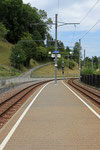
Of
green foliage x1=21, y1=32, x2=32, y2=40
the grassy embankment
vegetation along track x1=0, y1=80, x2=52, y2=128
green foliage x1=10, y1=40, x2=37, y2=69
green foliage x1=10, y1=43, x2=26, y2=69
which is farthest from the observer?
green foliage x1=21, y1=32, x2=32, y2=40

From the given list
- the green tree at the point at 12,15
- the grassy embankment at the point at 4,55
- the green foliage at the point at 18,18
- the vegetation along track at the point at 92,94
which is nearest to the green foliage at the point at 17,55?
→ the grassy embankment at the point at 4,55

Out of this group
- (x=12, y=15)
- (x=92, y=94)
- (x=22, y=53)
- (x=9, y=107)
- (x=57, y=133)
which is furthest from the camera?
(x=12, y=15)

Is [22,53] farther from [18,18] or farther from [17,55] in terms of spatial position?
[18,18]

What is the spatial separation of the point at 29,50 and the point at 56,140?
94578mm

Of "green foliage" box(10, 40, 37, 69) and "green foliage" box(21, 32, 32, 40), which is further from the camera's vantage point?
"green foliage" box(21, 32, 32, 40)

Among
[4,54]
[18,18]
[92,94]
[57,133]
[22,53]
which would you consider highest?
[18,18]

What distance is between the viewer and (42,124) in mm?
9219

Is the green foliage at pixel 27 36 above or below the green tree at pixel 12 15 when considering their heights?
below

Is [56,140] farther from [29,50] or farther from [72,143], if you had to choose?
[29,50]

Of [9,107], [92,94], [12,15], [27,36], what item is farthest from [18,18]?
[9,107]

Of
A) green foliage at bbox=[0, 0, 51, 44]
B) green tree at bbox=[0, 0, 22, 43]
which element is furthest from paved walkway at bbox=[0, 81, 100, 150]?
green tree at bbox=[0, 0, 22, 43]

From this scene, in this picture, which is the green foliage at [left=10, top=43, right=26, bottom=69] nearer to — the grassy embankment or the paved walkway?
the grassy embankment

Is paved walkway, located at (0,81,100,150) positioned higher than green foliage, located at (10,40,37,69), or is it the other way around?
green foliage, located at (10,40,37,69)

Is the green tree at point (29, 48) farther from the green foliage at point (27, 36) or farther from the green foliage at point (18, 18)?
the green foliage at point (18, 18)
